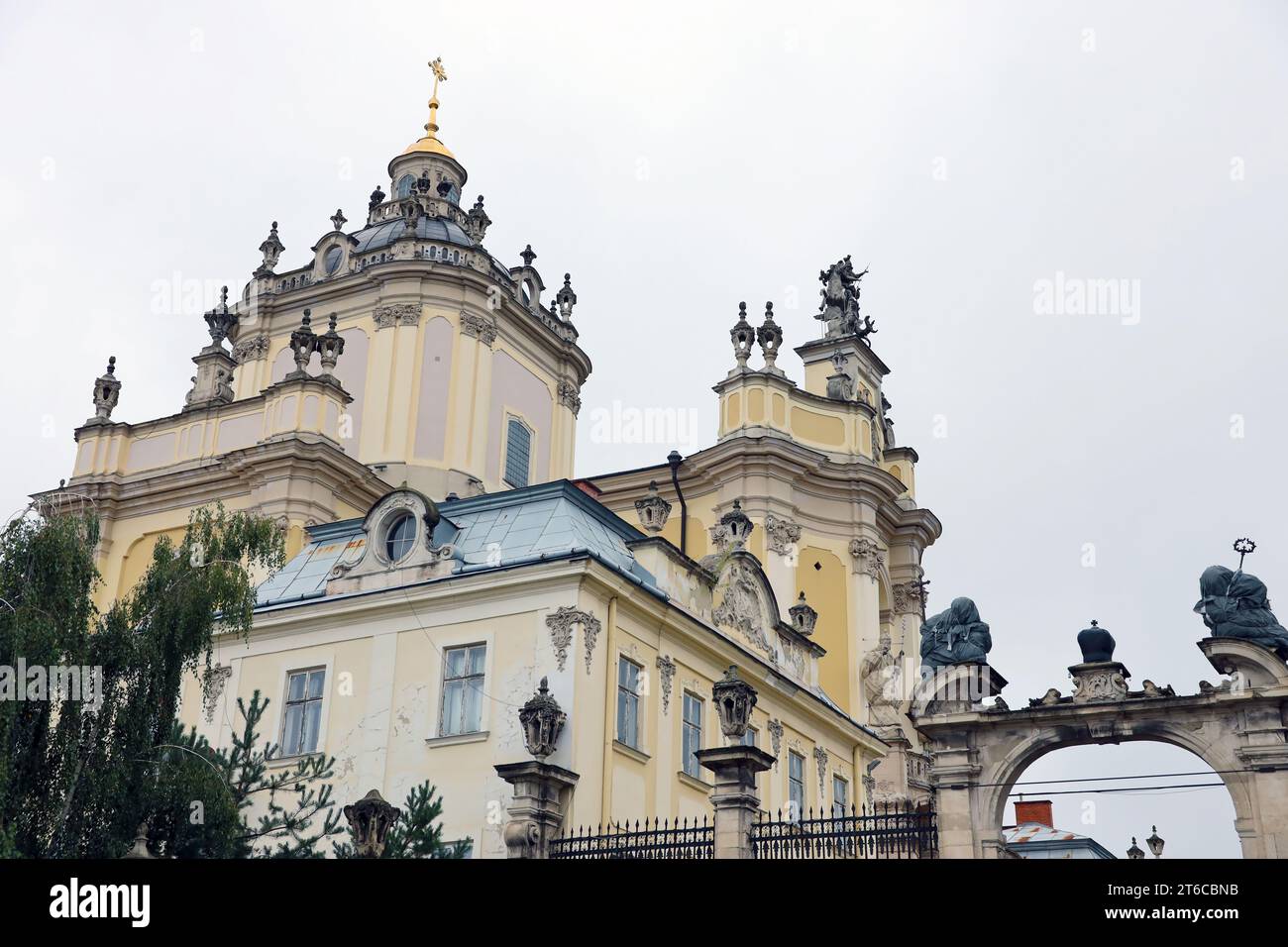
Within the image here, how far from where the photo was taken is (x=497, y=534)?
26750mm

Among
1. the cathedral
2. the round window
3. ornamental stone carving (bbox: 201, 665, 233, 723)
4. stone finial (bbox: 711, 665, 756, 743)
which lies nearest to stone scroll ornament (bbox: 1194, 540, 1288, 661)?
stone finial (bbox: 711, 665, 756, 743)

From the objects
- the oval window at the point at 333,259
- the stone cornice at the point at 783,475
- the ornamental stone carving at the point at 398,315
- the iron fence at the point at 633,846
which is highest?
the oval window at the point at 333,259

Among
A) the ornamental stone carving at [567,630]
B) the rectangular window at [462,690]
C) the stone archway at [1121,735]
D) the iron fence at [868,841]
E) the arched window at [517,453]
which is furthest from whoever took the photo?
the arched window at [517,453]

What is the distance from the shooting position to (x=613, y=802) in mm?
23922

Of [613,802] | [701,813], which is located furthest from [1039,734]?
[701,813]

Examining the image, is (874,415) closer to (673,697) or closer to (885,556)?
(885,556)

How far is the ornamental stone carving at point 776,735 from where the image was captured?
29.2 m

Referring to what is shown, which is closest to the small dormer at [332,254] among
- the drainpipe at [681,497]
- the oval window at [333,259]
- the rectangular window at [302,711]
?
the oval window at [333,259]

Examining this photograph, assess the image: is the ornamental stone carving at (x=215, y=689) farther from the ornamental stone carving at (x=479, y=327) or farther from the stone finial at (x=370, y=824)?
the ornamental stone carving at (x=479, y=327)

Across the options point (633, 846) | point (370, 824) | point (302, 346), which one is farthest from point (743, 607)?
point (302, 346)

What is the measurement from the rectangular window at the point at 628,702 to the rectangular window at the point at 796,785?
5.15 meters

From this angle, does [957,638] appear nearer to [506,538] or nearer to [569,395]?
[506,538]

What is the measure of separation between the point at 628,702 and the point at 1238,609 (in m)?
10.2

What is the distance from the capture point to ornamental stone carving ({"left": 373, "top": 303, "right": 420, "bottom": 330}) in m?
44.4
